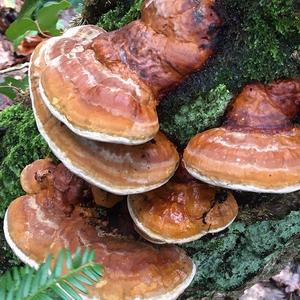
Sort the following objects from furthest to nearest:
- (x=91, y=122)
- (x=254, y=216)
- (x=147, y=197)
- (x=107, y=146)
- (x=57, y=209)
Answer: (x=254, y=216) < (x=57, y=209) < (x=147, y=197) < (x=107, y=146) < (x=91, y=122)

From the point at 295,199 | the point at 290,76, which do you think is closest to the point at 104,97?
the point at 290,76

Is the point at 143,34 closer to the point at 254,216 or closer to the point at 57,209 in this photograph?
the point at 57,209

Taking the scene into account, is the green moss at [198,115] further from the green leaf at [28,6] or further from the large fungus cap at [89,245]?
the green leaf at [28,6]

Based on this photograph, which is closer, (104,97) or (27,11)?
(104,97)

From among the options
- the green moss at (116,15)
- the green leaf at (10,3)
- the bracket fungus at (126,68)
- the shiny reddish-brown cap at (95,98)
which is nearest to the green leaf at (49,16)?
the green leaf at (10,3)

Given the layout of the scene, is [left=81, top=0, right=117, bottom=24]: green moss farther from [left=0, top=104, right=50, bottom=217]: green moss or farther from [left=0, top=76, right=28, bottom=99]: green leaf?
[left=0, top=76, right=28, bottom=99]: green leaf

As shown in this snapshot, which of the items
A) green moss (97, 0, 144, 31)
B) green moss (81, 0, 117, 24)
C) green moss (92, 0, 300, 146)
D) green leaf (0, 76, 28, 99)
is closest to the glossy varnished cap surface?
green moss (92, 0, 300, 146)
